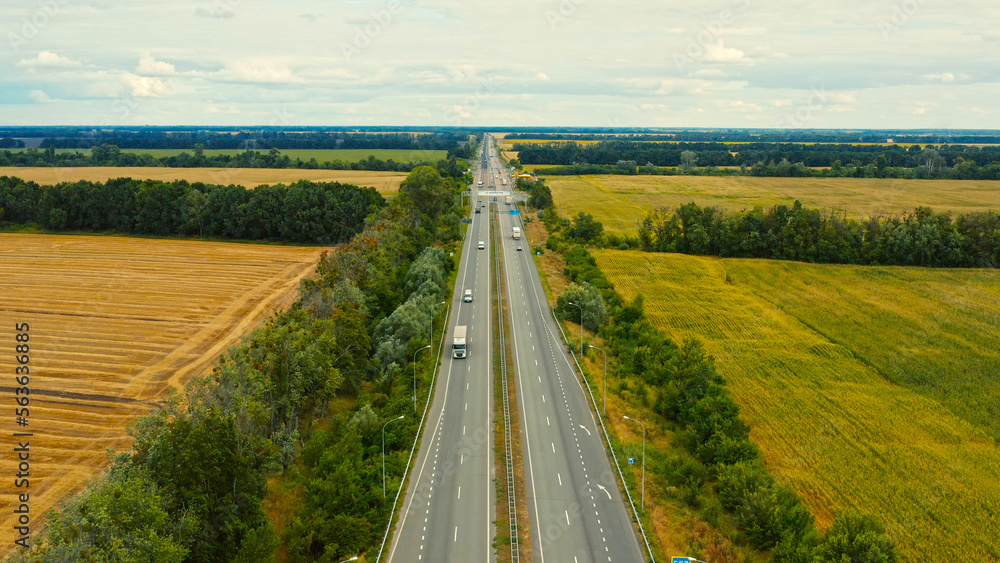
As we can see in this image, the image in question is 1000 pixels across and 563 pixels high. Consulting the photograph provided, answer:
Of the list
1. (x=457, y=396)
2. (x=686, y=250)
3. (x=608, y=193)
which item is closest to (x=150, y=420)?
(x=457, y=396)

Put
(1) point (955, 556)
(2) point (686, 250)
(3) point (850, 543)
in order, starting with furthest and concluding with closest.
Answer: (2) point (686, 250), (1) point (955, 556), (3) point (850, 543)

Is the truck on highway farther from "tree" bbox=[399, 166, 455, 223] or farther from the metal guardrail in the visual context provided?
"tree" bbox=[399, 166, 455, 223]

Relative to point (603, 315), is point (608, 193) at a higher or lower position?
higher

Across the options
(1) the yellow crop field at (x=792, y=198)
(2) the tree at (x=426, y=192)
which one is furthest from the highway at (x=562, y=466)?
(1) the yellow crop field at (x=792, y=198)

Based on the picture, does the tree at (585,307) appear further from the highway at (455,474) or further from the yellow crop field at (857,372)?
the highway at (455,474)

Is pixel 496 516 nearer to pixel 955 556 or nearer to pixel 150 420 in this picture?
pixel 150 420

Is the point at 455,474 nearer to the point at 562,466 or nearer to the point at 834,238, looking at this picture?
the point at 562,466

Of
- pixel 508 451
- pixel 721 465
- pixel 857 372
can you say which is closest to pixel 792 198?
pixel 857 372
